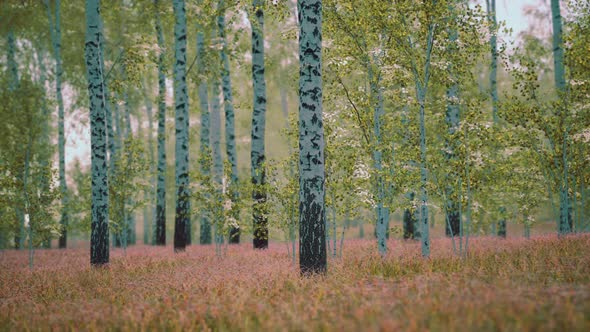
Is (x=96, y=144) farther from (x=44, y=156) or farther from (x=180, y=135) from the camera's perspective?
(x=44, y=156)

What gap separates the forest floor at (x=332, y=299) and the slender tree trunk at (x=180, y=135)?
5.70 metres

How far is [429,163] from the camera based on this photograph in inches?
394

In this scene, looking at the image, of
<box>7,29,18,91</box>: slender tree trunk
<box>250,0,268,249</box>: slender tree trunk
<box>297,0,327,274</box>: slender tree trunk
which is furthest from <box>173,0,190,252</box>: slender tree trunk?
<box>7,29,18,91</box>: slender tree trunk

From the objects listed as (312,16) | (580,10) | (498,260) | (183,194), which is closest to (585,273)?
(498,260)

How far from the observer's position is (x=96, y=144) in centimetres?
1032

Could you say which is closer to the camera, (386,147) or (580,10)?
(386,147)

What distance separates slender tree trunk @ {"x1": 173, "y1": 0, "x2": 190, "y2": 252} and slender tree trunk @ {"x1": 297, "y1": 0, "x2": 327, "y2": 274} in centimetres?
764

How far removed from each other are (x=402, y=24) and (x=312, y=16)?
3.91m

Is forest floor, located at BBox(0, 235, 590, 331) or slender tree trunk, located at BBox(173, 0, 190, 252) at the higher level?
slender tree trunk, located at BBox(173, 0, 190, 252)

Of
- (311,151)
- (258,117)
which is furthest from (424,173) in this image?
(258,117)

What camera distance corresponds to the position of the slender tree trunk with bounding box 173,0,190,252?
45.6 ft

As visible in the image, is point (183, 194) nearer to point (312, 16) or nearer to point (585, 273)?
point (312, 16)

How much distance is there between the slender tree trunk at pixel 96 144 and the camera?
1018 centimetres

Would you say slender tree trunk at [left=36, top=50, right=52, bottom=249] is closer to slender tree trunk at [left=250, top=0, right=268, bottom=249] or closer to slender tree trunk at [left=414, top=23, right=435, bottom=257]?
slender tree trunk at [left=250, top=0, right=268, bottom=249]
